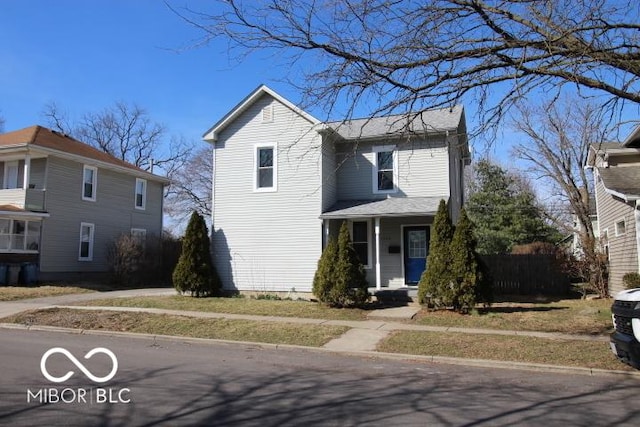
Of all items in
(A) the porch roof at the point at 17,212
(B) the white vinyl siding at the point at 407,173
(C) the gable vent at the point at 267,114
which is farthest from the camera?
(A) the porch roof at the point at 17,212

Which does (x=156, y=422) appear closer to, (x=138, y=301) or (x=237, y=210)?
(x=138, y=301)

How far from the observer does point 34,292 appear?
19.2 meters

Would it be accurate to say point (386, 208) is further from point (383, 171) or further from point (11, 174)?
point (11, 174)

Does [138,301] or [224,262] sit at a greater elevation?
[224,262]

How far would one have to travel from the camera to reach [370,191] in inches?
760

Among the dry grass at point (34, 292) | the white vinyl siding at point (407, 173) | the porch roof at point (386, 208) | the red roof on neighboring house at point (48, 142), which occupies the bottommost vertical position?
the dry grass at point (34, 292)

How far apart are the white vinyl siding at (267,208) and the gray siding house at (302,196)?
0.04 m

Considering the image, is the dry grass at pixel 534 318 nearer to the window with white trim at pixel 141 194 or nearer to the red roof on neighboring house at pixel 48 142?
the red roof on neighboring house at pixel 48 142

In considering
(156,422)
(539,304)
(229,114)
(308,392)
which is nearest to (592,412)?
(308,392)

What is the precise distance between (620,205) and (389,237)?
7418mm

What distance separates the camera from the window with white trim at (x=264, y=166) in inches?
740

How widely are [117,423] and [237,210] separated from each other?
14.0 metres

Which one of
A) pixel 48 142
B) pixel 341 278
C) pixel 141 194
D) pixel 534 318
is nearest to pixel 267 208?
pixel 341 278

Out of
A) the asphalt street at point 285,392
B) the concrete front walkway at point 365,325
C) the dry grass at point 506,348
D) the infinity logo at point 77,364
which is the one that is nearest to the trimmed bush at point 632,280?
the concrete front walkway at point 365,325
